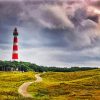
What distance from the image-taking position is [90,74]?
178375 millimetres

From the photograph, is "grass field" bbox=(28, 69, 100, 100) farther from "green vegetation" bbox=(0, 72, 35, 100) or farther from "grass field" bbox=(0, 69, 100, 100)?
"green vegetation" bbox=(0, 72, 35, 100)

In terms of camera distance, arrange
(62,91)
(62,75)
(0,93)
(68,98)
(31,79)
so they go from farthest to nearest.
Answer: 1. (62,75)
2. (31,79)
3. (62,91)
4. (0,93)
5. (68,98)

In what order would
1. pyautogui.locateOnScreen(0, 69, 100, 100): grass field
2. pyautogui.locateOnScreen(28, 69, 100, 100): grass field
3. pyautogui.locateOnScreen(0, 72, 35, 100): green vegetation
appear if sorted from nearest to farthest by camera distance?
pyautogui.locateOnScreen(0, 72, 35, 100): green vegetation, pyautogui.locateOnScreen(0, 69, 100, 100): grass field, pyautogui.locateOnScreen(28, 69, 100, 100): grass field

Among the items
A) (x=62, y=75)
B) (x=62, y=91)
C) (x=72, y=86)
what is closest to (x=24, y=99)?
(x=62, y=91)

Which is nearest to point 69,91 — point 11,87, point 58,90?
point 58,90

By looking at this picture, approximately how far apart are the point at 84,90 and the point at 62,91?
7.99 metres

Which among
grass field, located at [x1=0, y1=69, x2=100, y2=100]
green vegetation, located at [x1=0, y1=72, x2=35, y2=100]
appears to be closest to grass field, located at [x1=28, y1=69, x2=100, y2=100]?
grass field, located at [x1=0, y1=69, x2=100, y2=100]

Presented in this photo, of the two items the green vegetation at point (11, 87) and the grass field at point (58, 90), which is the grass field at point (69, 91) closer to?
the grass field at point (58, 90)

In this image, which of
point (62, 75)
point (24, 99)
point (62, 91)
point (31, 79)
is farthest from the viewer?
point (62, 75)

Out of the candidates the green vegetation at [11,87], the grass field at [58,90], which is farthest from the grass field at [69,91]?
the green vegetation at [11,87]

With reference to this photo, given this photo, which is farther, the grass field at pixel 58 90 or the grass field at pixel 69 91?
the grass field at pixel 69 91

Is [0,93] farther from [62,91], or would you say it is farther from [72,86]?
[72,86]

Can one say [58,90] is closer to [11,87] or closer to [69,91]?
[69,91]

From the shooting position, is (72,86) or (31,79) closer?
(72,86)
